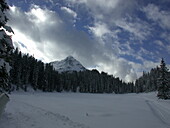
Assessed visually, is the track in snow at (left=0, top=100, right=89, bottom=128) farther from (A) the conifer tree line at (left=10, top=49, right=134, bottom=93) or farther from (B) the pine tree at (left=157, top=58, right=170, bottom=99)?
(B) the pine tree at (left=157, top=58, right=170, bottom=99)

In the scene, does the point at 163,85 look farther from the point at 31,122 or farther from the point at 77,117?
the point at 31,122

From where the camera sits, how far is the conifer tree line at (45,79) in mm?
71312

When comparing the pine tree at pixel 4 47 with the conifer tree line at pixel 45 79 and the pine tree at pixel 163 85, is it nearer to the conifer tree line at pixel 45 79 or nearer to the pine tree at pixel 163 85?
the conifer tree line at pixel 45 79

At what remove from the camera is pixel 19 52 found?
7806 cm

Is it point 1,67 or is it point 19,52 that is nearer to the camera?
point 1,67

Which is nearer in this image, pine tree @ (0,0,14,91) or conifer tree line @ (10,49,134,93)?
pine tree @ (0,0,14,91)

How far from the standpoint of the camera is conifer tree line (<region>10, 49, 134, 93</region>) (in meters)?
71.3

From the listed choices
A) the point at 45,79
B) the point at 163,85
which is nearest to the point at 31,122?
the point at 163,85

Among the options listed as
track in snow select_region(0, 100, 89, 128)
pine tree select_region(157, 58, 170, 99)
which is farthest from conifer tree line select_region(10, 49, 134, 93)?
pine tree select_region(157, 58, 170, 99)

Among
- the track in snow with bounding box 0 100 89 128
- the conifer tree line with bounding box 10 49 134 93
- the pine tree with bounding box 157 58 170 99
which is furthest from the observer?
the conifer tree line with bounding box 10 49 134 93

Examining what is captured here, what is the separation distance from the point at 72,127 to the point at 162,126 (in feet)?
25.7

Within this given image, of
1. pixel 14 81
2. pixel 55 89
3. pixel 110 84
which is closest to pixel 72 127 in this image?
pixel 14 81

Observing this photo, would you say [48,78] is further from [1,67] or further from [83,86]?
[1,67]

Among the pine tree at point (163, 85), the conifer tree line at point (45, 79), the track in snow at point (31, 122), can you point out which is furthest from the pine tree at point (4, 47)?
the pine tree at point (163, 85)
